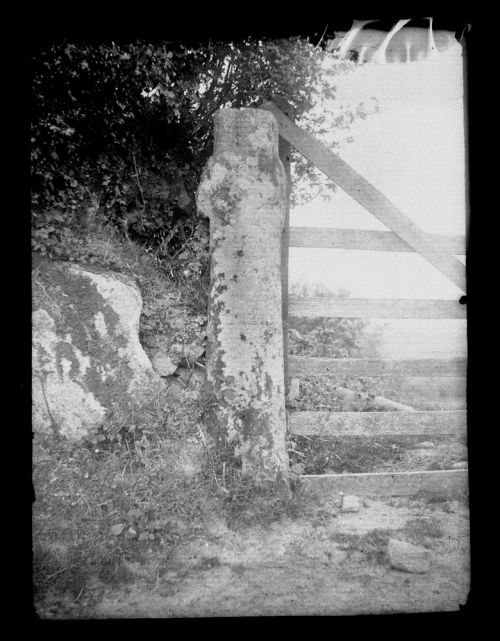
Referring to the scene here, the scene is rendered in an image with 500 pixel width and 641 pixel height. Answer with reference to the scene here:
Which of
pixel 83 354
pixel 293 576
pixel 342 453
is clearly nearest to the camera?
pixel 293 576

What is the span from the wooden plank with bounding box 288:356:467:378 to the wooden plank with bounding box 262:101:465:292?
751mm

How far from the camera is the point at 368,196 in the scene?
321 cm

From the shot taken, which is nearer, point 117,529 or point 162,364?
Result: point 117,529

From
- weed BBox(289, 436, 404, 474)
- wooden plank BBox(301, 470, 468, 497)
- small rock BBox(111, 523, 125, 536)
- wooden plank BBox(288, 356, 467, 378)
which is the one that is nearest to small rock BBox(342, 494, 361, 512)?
wooden plank BBox(301, 470, 468, 497)

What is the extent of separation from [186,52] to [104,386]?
2.91 meters

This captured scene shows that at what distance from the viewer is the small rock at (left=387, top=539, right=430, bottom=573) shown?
7.74 feet

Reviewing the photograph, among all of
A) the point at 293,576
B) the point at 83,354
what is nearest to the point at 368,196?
the point at 83,354

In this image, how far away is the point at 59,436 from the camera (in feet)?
9.07

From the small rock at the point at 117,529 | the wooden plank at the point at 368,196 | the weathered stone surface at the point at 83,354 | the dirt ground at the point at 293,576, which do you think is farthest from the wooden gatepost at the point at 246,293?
the small rock at the point at 117,529

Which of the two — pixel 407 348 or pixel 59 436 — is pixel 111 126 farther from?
pixel 407 348

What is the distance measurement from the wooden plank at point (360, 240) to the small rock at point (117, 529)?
251cm

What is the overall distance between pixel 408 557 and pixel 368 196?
110 inches

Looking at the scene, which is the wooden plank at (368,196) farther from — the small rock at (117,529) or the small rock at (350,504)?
the small rock at (117,529)

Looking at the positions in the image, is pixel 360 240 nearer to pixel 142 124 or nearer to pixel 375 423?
pixel 375 423
